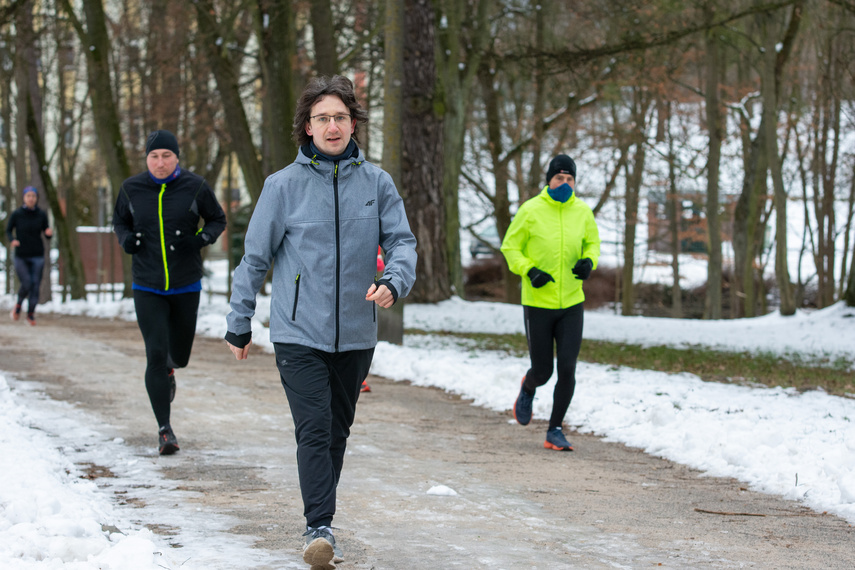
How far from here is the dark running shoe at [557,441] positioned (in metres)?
7.22

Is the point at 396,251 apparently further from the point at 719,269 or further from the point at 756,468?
the point at 719,269

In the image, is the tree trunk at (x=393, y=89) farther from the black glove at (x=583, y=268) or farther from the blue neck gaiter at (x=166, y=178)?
the black glove at (x=583, y=268)

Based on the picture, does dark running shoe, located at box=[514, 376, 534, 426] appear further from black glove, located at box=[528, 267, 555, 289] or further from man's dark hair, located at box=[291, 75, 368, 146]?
man's dark hair, located at box=[291, 75, 368, 146]

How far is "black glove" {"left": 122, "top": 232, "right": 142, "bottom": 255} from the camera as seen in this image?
657 centimetres

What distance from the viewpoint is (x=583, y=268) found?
265 inches

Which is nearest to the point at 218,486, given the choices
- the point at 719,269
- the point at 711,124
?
the point at 711,124

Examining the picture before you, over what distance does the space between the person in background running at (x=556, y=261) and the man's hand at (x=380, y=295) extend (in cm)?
294

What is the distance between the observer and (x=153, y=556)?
12.3ft

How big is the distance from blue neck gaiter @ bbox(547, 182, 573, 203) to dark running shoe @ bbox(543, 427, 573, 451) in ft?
5.56

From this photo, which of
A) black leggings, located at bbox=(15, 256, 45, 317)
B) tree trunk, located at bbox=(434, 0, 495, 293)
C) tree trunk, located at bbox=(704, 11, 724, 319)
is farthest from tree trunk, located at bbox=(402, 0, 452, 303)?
tree trunk, located at bbox=(704, 11, 724, 319)

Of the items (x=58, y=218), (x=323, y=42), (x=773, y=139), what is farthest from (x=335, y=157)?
(x=58, y=218)

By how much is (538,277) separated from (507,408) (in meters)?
2.84

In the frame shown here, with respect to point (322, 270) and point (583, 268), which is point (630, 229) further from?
point (322, 270)

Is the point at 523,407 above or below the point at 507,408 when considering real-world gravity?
above
